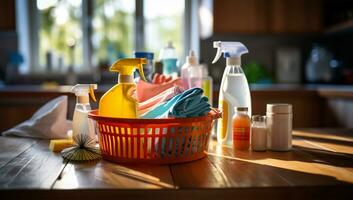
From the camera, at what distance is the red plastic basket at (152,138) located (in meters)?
0.79

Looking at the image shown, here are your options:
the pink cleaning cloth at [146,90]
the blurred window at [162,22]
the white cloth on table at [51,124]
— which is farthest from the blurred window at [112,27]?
the pink cleaning cloth at [146,90]

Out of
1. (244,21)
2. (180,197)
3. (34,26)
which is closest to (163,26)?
(244,21)

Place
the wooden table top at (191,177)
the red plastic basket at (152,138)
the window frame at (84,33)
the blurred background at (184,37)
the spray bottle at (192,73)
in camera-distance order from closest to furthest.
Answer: the wooden table top at (191,177)
the red plastic basket at (152,138)
the spray bottle at (192,73)
the blurred background at (184,37)
the window frame at (84,33)

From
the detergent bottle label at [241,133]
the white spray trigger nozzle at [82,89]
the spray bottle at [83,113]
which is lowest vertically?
the detergent bottle label at [241,133]

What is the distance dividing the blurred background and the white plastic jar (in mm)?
1788

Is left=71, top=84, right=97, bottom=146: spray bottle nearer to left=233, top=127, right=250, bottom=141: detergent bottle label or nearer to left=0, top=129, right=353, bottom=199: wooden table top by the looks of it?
left=0, top=129, right=353, bottom=199: wooden table top

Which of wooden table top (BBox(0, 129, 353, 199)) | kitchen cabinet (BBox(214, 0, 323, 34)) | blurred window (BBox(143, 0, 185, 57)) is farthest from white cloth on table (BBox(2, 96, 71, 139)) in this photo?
blurred window (BBox(143, 0, 185, 57))

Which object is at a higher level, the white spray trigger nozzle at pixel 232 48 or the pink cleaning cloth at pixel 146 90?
the white spray trigger nozzle at pixel 232 48

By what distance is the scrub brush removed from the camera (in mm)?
853

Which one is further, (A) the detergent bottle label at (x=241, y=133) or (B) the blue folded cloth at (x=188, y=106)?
(A) the detergent bottle label at (x=241, y=133)

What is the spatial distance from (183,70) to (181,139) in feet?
1.33

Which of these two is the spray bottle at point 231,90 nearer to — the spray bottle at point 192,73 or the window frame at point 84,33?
the spray bottle at point 192,73

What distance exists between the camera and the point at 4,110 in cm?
251

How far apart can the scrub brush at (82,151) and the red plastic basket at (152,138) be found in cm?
5
